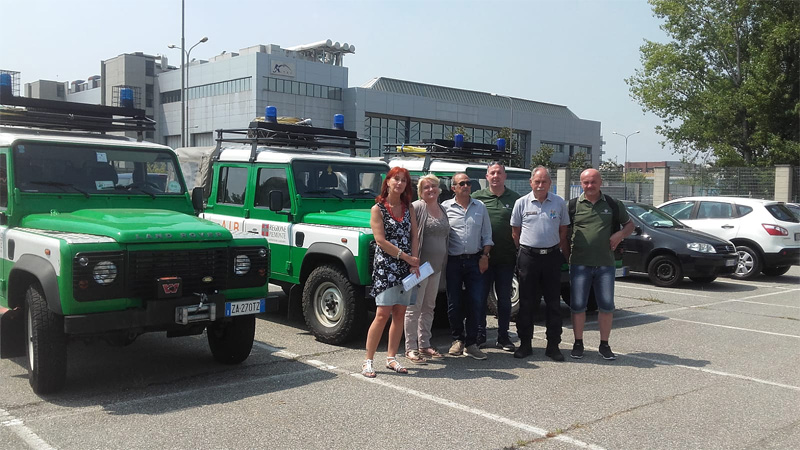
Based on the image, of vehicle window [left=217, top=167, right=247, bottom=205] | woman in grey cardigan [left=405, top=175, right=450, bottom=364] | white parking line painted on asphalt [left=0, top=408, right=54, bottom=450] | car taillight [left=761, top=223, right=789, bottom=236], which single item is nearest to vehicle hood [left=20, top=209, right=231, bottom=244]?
white parking line painted on asphalt [left=0, top=408, right=54, bottom=450]

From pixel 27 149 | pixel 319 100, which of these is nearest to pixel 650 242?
pixel 27 149

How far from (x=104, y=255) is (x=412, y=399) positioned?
2.61 m

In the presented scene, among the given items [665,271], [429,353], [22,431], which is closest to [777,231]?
[665,271]

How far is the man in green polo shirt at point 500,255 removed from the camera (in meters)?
7.37

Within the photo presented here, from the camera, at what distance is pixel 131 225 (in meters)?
5.80

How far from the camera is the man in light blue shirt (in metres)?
7.07

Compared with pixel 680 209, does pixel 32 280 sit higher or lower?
lower

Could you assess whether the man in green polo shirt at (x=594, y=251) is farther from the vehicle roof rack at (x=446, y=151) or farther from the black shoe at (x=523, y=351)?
the vehicle roof rack at (x=446, y=151)

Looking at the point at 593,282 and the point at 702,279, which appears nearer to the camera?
the point at 593,282

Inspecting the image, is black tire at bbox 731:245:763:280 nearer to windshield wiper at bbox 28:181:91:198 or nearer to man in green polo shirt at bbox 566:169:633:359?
man in green polo shirt at bbox 566:169:633:359

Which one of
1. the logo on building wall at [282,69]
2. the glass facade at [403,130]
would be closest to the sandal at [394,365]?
the logo on building wall at [282,69]

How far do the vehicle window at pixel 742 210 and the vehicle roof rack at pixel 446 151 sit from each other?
5414mm

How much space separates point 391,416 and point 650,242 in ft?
29.8

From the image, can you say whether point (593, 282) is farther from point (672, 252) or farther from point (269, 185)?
point (672, 252)
